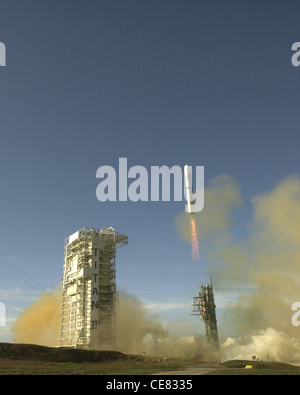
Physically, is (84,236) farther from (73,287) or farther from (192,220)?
(192,220)

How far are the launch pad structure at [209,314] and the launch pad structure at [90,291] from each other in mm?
24369

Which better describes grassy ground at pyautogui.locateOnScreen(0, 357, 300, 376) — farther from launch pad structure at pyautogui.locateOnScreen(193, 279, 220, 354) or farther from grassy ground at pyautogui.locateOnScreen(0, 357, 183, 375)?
launch pad structure at pyautogui.locateOnScreen(193, 279, 220, 354)

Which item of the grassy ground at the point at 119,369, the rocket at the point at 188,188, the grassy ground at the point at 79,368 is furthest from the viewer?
the rocket at the point at 188,188

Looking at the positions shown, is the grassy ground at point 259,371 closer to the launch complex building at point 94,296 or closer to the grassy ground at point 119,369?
the grassy ground at point 119,369

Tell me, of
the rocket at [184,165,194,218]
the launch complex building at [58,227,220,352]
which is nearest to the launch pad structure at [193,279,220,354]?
the launch complex building at [58,227,220,352]

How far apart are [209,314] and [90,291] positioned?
34.0 meters

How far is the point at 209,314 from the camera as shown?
9869 cm

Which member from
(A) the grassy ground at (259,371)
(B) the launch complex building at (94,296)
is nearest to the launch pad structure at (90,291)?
(B) the launch complex building at (94,296)

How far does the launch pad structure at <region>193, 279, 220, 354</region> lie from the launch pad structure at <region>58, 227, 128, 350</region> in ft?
80.0

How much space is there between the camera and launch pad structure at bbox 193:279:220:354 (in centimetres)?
9550

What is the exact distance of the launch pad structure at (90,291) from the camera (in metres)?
89.9

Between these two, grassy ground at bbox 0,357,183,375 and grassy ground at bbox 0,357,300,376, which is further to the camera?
grassy ground at bbox 0,357,183,375

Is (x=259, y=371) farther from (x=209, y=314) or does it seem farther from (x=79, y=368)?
(x=209, y=314)
